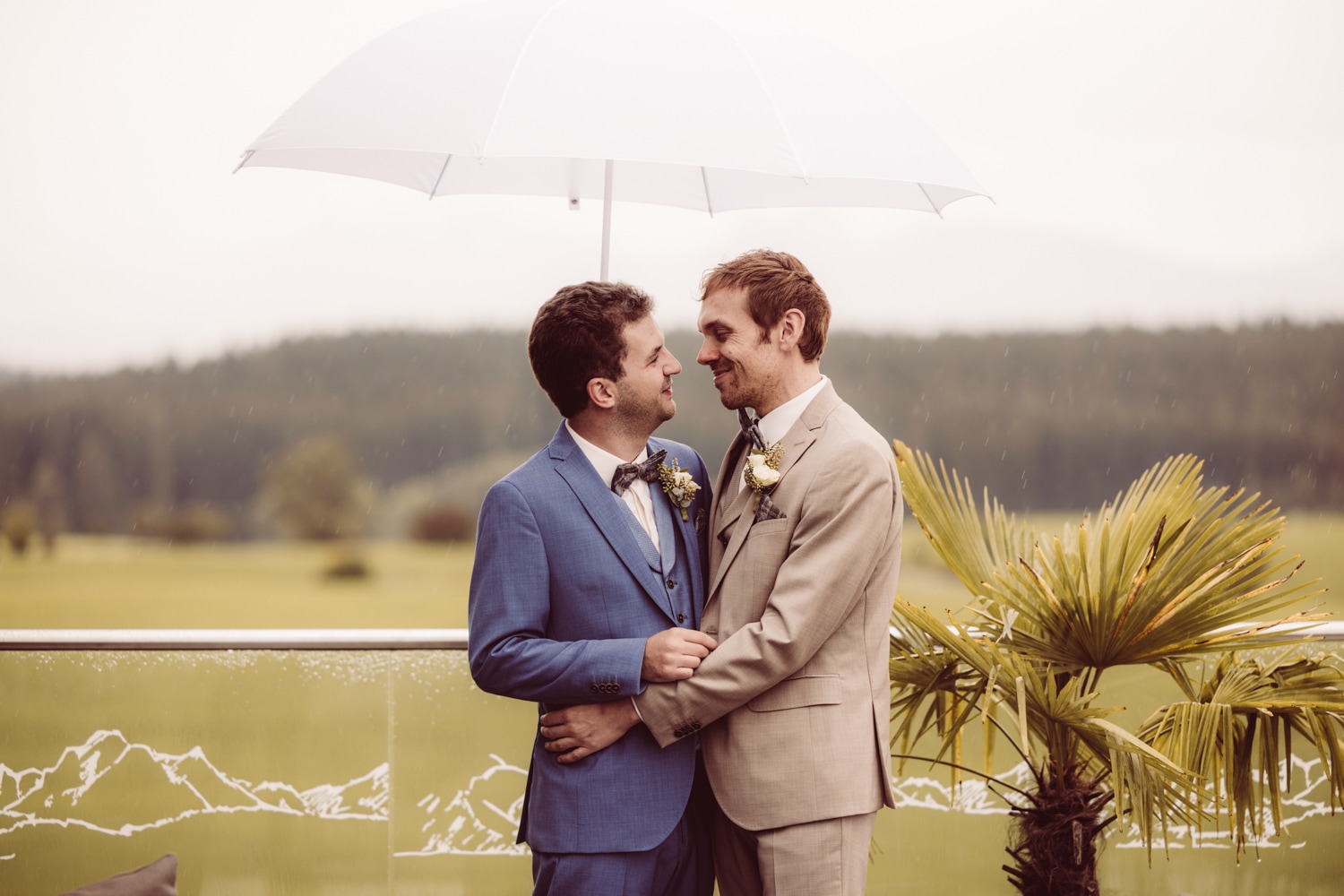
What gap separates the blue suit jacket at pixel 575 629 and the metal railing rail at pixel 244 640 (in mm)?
1382

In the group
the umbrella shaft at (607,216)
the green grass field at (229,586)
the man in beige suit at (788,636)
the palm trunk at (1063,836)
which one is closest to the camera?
the man in beige suit at (788,636)

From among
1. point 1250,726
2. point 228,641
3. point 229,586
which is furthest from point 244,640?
point 229,586

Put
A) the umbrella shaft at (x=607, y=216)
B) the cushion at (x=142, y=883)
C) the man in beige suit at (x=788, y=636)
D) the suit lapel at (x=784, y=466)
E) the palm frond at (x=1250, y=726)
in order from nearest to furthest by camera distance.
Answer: the man in beige suit at (x=788, y=636) < the suit lapel at (x=784, y=466) < the cushion at (x=142, y=883) < the umbrella shaft at (x=607, y=216) < the palm frond at (x=1250, y=726)

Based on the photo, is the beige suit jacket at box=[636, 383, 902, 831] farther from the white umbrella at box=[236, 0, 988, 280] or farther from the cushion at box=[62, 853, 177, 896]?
the cushion at box=[62, 853, 177, 896]

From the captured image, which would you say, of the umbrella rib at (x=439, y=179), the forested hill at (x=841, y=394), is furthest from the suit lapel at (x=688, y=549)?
the forested hill at (x=841, y=394)

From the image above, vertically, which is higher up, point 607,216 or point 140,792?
point 607,216

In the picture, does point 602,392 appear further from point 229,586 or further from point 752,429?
point 229,586

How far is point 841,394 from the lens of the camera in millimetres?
16328

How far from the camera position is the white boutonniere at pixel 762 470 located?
1864 mm

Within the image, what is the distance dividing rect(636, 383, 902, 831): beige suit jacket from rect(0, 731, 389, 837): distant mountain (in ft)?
5.49

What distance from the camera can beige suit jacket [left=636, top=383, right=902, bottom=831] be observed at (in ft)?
5.87

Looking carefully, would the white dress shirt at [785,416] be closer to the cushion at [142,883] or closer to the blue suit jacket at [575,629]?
the blue suit jacket at [575,629]

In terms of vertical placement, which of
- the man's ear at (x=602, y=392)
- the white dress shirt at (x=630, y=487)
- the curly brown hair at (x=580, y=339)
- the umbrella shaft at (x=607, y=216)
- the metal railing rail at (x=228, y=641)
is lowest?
the metal railing rail at (x=228, y=641)

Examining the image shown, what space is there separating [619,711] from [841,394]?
48.4 ft
